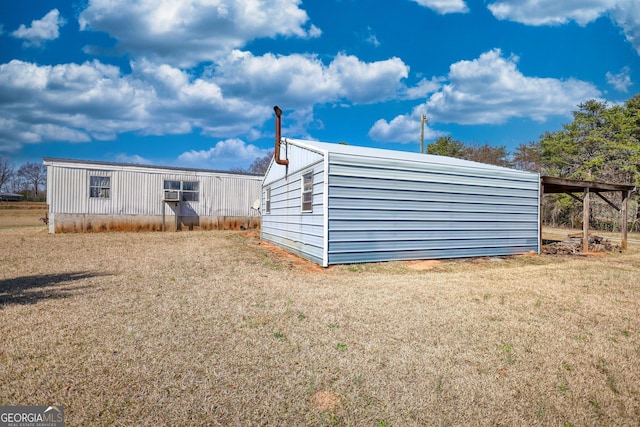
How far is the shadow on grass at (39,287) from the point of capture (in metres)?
5.27

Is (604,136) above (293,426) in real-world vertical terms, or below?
above

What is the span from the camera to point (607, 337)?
4.02 meters

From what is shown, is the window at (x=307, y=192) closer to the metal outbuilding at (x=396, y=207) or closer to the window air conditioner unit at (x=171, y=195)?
the metal outbuilding at (x=396, y=207)

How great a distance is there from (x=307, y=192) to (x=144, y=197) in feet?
36.9

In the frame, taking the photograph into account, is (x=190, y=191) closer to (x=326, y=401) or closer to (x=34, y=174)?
(x=326, y=401)

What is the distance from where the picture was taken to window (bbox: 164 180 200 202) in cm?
1812

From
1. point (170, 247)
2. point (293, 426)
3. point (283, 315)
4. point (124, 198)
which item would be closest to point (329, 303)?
point (283, 315)

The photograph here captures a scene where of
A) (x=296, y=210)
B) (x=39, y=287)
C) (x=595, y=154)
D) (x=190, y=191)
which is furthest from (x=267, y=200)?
(x=595, y=154)

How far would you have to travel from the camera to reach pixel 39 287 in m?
5.96

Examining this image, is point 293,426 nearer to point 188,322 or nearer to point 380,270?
point 188,322

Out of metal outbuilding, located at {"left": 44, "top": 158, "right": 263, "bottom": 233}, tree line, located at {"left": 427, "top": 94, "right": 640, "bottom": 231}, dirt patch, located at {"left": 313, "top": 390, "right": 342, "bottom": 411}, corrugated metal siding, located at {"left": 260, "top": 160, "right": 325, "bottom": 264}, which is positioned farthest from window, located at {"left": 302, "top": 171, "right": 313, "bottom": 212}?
tree line, located at {"left": 427, "top": 94, "right": 640, "bottom": 231}

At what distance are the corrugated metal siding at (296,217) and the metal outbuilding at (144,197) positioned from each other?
17.4 feet

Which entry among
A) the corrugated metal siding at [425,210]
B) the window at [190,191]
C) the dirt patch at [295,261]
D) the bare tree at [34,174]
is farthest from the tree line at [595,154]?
the bare tree at [34,174]

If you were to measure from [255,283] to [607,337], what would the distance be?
Result: 5023 mm
